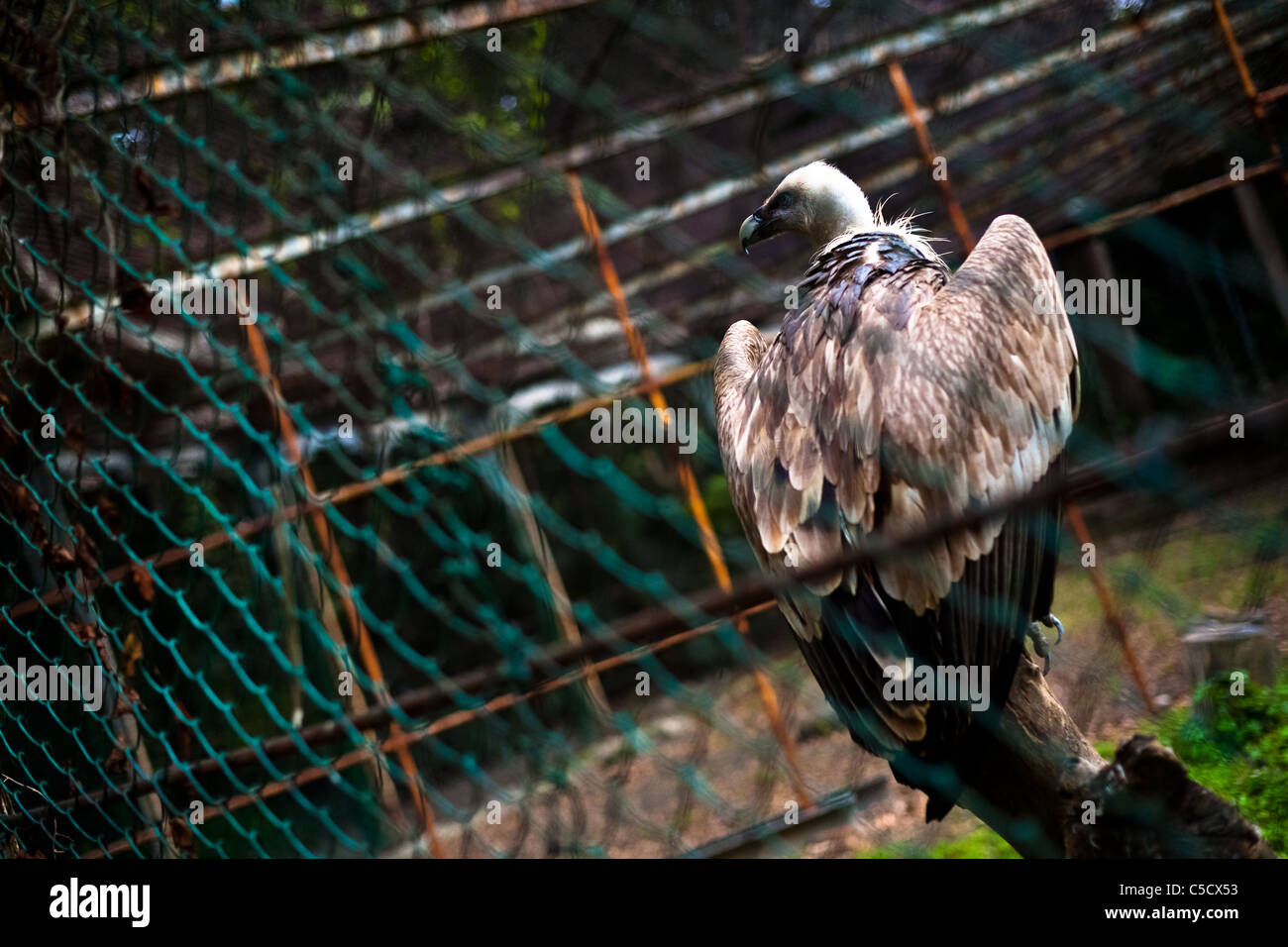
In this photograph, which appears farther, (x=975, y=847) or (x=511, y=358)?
(x=511, y=358)

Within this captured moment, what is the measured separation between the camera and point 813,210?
2346 mm

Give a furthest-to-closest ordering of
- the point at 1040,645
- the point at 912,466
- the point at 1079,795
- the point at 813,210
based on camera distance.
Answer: the point at 813,210, the point at 1040,645, the point at 912,466, the point at 1079,795

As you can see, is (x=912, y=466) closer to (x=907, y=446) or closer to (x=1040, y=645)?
(x=907, y=446)

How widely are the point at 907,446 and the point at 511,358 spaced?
12.0 ft

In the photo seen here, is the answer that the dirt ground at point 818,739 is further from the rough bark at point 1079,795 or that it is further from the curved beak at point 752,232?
the curved beak at point 752,232

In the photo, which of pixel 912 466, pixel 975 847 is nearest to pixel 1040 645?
pixel 912 466

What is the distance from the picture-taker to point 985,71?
4008mm

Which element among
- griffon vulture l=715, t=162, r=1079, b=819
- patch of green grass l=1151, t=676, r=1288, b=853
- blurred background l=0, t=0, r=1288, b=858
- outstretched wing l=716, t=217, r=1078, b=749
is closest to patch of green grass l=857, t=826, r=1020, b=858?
blurred background l=0, t=0, r=1288, b=858

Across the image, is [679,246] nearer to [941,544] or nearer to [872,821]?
[872,821]

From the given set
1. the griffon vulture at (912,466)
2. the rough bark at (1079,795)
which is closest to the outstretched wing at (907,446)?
the griffon vulture at (912,466)

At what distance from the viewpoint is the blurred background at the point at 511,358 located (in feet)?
6.15
